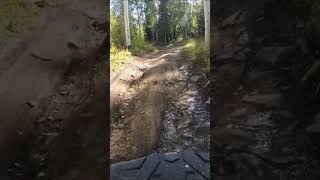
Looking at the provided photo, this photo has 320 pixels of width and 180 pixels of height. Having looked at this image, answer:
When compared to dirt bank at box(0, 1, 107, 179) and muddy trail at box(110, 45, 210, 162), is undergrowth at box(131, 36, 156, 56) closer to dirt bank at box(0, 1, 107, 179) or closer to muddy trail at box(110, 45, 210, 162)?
muddy trail at box(110, 45, 210, 162)

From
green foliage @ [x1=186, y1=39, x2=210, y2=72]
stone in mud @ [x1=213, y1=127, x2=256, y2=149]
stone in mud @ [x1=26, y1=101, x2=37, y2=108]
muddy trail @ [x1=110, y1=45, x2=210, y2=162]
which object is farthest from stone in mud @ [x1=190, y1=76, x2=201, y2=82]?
stone in mud @ [x1=26, y1=101, x2=37, y2=108]

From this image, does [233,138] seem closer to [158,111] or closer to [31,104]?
[31,104]

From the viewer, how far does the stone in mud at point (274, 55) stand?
1.47 meters

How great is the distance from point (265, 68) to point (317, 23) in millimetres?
277

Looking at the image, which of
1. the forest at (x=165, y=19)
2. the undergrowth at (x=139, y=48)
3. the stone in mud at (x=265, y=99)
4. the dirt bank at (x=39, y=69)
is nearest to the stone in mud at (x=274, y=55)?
the stone in mud at (x=265, y=99)

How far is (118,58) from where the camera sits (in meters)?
8.23

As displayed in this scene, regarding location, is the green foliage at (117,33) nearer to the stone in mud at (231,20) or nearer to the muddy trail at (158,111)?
the muddy trail at (158,111)

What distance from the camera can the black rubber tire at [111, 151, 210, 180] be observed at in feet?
8.34

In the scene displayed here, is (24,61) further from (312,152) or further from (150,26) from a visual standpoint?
(150,26)

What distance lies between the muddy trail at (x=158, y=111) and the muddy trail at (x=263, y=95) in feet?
10.3

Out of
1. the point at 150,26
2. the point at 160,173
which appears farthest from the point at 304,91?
the point at 150,26

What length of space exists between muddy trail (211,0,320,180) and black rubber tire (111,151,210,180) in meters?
1.04

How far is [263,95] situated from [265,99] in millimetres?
19

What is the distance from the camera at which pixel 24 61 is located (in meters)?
1.37
